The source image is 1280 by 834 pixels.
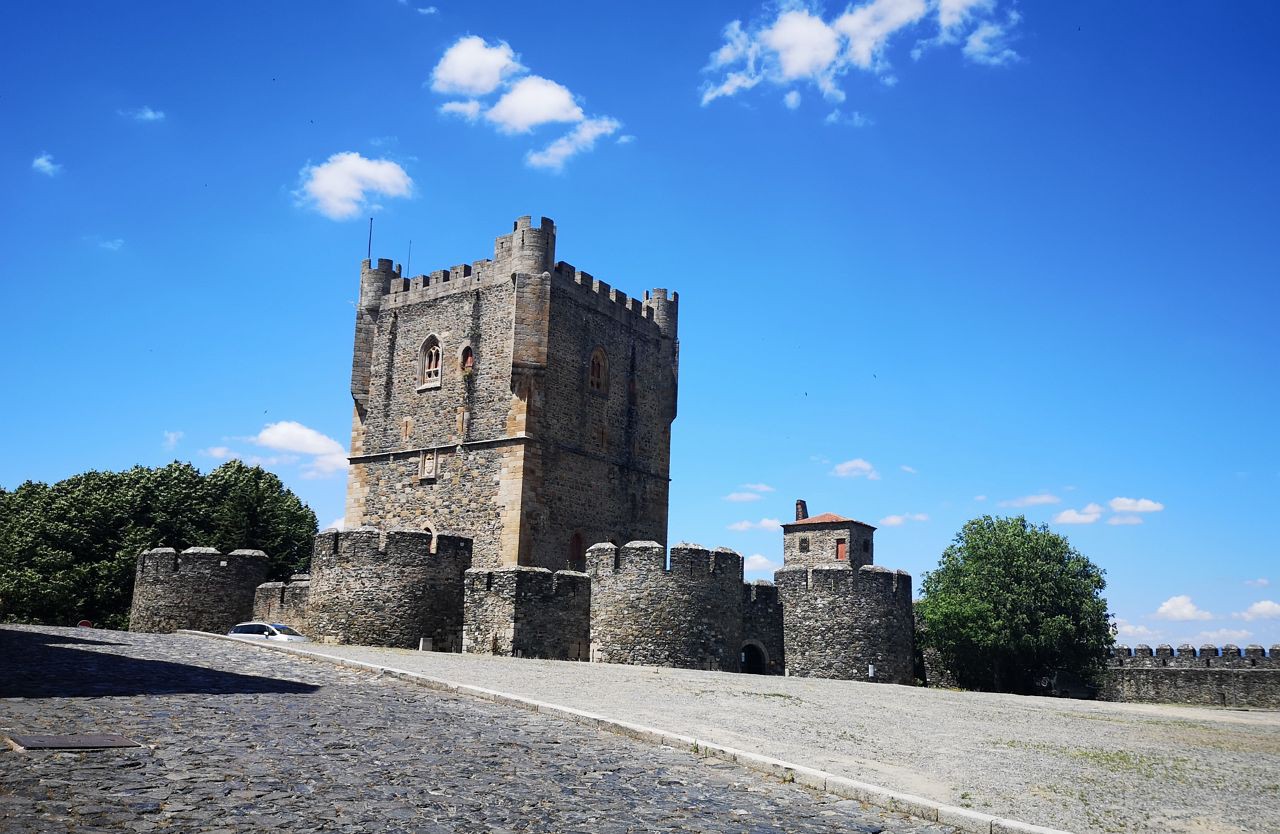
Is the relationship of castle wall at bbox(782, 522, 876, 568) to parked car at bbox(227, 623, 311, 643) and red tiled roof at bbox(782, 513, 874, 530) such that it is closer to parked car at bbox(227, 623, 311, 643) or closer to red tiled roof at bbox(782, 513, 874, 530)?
red tiled roof at bbox(782, 513, 874, 530)

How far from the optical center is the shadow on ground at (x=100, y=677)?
43.0ft

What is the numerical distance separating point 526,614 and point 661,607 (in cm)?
330

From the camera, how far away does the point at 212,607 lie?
97.6 ft

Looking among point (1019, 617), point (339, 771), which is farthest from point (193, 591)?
point (1019, 617)

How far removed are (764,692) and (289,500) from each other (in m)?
29.6

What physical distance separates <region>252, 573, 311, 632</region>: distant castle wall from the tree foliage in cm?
1166

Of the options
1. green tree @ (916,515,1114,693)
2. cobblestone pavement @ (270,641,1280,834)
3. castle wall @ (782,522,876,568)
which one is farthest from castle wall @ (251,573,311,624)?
castle wall @ (782,522,876,568)

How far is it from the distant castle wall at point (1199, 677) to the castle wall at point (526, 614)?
20.3 metres

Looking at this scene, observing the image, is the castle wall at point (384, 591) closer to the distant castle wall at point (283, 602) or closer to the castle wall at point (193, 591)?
the distant castle wall at point (283, 602)

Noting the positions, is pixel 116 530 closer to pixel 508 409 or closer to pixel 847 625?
pixel 508 409

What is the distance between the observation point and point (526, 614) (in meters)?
26.4

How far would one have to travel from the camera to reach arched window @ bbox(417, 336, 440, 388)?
36.7m

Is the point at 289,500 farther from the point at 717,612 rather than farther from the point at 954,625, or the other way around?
the point at 954,625

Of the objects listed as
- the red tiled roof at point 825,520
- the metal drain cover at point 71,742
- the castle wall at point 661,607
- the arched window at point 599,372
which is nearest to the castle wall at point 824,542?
the red tiled roof at point 825,520
